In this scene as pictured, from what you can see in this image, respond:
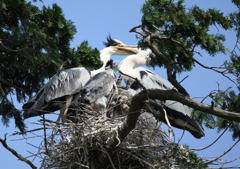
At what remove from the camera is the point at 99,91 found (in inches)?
220

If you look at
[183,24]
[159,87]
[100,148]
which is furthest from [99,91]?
[183,24]

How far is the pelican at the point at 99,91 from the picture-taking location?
18.0 feet

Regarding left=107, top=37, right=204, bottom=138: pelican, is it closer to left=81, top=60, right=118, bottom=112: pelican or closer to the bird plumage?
left=81, top=60, right=118, bottom=112: pelican

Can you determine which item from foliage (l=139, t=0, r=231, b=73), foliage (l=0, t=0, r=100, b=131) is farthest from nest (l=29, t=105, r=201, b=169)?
foliage (l=0, t=0, r=100, b=131)

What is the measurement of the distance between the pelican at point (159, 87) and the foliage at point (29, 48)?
0.59 metres

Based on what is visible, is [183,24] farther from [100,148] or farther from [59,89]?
[59,89]

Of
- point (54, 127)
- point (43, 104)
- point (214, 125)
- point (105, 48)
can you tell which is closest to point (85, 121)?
point (54, 127)

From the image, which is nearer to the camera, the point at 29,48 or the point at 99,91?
the point at 99,91

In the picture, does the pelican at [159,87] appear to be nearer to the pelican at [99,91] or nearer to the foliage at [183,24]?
the pelican at [99,91]

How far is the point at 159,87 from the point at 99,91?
103 cm

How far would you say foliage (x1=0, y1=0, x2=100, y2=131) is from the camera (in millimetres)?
5902

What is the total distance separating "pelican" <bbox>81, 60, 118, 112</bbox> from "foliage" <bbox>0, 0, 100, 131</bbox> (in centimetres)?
74

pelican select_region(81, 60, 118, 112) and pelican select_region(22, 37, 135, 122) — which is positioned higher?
pelican select_region(22, 37, 135, 122)

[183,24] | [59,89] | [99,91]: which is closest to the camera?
[183,24]
